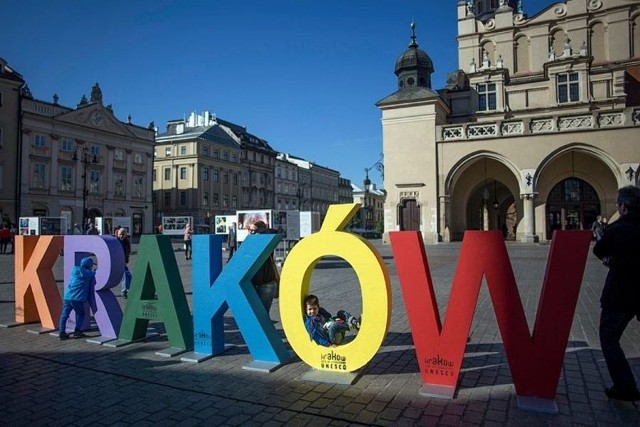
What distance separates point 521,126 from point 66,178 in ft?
148

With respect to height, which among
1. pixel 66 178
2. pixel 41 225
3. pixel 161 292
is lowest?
pixel 161 292

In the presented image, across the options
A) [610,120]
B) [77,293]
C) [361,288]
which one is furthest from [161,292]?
[610,120]

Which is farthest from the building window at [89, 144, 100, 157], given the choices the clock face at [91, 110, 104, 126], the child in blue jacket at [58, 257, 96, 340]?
the child in blue jacket at [58, 257, 96, 340]

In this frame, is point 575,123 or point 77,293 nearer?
point 77,293

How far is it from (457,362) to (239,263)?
2788 mm

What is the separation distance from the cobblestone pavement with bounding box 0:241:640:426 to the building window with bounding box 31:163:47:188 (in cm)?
4395

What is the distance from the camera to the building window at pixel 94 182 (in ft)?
162

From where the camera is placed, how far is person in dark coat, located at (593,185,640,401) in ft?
12.9

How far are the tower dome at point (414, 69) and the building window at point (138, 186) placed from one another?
121 feet

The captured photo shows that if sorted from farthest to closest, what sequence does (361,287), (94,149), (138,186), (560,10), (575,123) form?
(138,186), (94,149), (560,10), (575,123), (361,287)

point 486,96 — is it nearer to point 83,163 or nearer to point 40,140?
point 83,163

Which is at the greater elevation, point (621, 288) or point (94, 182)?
point (94, 182)

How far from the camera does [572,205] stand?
95.2ft

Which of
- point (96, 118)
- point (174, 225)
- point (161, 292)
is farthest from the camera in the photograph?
point (96, 118)
